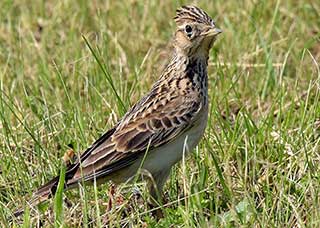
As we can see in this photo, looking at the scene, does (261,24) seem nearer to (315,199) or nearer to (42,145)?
(42,145)

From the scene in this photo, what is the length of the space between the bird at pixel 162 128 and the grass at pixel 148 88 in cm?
13

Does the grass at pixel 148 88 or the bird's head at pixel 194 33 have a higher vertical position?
the bird's head at pixel 194 33

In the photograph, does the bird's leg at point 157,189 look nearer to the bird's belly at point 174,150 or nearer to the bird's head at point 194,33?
the bird's belly at point 174,150

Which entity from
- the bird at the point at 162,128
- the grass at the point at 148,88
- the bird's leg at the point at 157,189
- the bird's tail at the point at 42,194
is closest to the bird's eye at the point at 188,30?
the bird at the point at 162,128

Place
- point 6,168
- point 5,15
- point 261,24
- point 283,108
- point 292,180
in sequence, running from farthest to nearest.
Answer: point 5,15 < point 261,24 < point 283,108 < point 6,168 < point 292,180

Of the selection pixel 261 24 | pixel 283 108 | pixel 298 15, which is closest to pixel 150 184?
pixel 283 108

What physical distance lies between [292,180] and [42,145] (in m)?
1.63

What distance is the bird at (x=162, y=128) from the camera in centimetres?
554

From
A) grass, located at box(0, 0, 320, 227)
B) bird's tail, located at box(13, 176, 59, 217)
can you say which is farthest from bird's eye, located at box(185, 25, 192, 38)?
bird's tail, located at box(13, 176, 59, 217)

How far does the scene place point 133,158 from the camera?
18.3 ft

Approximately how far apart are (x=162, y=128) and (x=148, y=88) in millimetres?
1857

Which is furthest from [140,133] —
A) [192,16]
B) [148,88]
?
[148,88]

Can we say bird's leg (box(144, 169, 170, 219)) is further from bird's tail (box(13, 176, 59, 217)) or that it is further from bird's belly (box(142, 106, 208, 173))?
bird's tail (box(13, 176, 59, 217))

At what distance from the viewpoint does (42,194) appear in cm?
543
